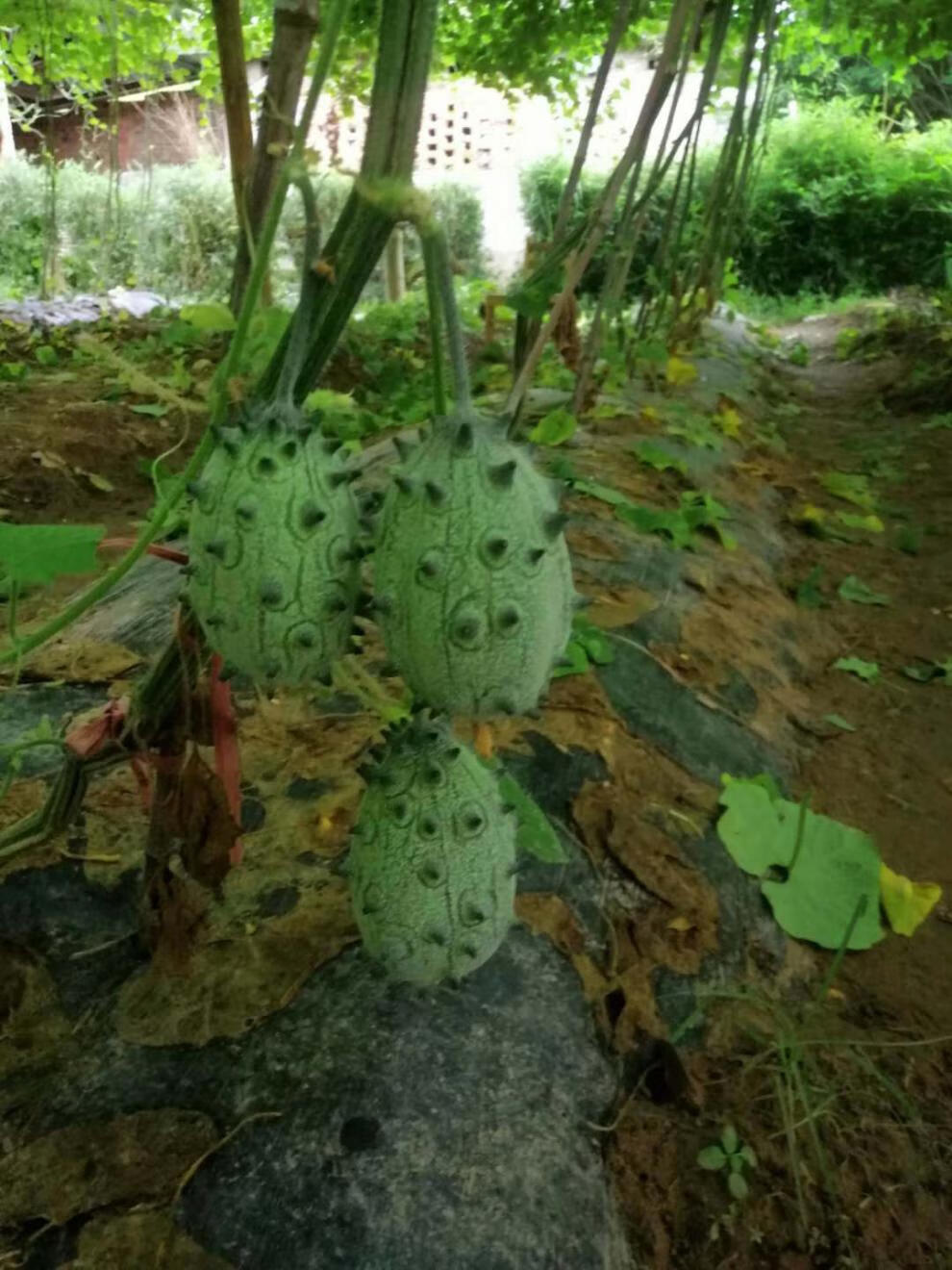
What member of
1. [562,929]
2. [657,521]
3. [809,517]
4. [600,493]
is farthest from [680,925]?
[809,517]

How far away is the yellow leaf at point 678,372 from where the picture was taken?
5.41 meters

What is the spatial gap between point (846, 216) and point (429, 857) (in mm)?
15596

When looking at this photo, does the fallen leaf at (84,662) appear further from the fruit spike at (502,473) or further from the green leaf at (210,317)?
the fruit spike at (502,473)

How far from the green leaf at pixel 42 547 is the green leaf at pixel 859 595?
3.17 meters

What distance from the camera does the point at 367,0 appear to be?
18.3 feet

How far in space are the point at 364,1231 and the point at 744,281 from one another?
15.8m

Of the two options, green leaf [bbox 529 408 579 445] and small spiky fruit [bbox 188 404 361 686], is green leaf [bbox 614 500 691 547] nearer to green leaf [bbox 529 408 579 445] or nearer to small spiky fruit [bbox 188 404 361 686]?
green leaf [bbox 529 408 579 445]

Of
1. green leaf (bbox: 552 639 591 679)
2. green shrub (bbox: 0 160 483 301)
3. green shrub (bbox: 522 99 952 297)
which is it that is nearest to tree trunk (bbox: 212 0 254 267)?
green leaf (bbox: 552 639 591 679)

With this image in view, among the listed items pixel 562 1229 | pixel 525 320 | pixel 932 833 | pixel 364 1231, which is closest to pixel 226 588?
pixel 364 1231

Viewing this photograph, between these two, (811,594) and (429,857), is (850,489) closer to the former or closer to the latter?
(811,594)

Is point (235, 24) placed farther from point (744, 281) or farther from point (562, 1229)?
point (744, 281)

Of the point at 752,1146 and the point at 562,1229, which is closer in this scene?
the point at 562,1229

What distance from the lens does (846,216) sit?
48.7 feet

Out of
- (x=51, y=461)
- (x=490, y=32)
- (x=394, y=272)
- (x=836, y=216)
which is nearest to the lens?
(x=51, y=461)
